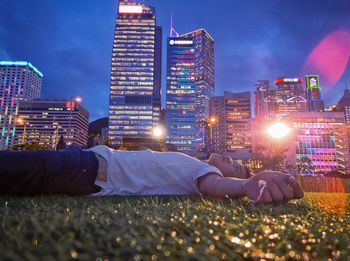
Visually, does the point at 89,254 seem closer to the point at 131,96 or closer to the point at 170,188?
the point at 170,188

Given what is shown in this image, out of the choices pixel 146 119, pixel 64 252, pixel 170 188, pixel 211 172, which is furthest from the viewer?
pixel 146 119

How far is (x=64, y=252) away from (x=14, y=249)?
5.0 inches

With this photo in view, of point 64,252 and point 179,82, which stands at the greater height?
point 179,82

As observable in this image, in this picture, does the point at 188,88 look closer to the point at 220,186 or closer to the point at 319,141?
the point at 319,141

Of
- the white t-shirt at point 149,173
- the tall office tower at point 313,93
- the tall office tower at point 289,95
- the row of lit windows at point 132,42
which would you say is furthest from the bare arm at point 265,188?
the tall office tower at point 313,93

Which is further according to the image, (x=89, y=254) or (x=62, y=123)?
(x=62, y=123)

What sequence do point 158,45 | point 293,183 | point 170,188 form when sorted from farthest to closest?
point 158,45 → point 170,188 → point 293,183

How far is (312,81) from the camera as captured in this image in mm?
168750

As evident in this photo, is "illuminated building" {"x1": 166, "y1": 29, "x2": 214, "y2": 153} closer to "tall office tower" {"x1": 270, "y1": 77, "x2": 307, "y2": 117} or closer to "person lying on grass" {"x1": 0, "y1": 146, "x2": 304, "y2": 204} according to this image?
"tall office tower" {"x1": 270, "y1": 77, "x2": 307, "y2": 117}

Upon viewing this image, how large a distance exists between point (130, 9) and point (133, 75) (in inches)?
1833

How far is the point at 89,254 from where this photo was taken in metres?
0.52

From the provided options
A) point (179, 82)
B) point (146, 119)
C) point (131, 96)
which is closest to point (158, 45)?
point (179, 82)

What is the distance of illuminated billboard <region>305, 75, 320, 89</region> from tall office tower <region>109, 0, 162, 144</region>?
106311 mm

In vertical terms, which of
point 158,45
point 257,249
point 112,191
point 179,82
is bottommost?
point 112,191
